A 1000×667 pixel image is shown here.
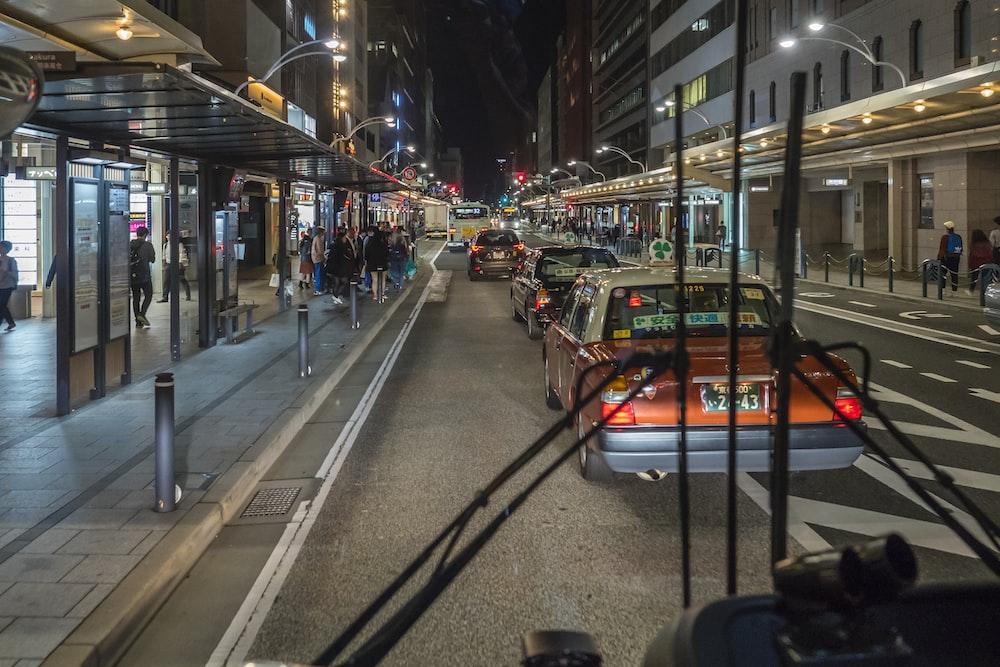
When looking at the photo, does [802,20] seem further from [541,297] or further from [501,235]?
[541,297]

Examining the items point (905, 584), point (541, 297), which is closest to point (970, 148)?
point (541, 297)

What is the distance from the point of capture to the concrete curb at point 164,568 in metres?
Answer: 4.45

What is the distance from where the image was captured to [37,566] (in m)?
5.53

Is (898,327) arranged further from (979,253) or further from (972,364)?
(979,253)

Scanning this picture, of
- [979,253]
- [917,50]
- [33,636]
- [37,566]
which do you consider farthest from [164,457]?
[917,50]

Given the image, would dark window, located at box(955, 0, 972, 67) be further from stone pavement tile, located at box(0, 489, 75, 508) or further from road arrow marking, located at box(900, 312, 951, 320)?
stone pavement tile, located at box(0, 489, 75, 508)

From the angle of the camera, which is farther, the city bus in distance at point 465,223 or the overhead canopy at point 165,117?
the city bus in distance at point 465,223

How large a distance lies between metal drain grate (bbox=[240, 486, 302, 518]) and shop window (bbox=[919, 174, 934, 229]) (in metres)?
31.2

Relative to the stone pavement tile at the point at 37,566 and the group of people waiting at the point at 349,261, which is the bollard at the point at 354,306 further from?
the stone pavement tile at the point at 37,566

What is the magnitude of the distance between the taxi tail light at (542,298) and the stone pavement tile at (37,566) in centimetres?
1152

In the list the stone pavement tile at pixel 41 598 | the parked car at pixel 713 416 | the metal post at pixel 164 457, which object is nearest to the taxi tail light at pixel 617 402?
the parked car at pixel 713 416

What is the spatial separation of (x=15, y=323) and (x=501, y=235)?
19771 millimetres

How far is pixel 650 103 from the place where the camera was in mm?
80812

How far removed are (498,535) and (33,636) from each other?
2833mm
